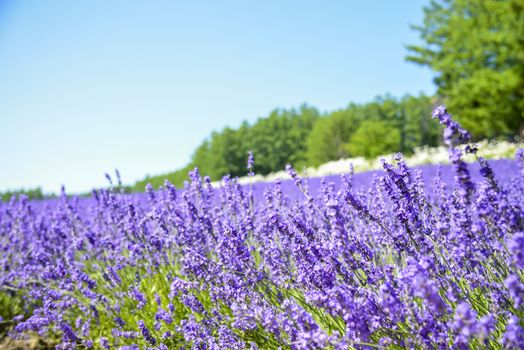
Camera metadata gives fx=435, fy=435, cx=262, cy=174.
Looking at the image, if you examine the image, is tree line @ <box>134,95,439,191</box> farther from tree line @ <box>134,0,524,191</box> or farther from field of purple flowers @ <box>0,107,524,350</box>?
field of purple flowers @ <box>0,107,524,350</box>

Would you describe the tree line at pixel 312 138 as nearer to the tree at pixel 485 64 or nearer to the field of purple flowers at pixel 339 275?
the tree at pixel 485 64

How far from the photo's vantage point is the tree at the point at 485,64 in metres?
16.7

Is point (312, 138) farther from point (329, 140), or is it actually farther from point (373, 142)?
point (373, 142)

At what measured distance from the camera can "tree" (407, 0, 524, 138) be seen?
16719 millimetres

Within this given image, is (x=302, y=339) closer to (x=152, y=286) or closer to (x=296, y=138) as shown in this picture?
(x=152, y=286)

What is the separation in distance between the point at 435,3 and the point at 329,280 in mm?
25918

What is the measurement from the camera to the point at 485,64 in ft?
61.9

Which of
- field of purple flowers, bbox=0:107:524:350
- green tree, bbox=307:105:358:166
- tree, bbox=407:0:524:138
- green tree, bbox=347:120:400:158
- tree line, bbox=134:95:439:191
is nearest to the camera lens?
field of purple flowers, bbox=0:107:524:350

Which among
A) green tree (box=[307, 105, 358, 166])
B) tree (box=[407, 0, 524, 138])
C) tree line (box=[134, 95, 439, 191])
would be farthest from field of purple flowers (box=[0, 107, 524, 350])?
green tree (box=[307, 105, 358, 166])

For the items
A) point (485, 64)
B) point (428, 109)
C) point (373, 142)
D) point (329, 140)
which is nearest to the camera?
point (485, 64)

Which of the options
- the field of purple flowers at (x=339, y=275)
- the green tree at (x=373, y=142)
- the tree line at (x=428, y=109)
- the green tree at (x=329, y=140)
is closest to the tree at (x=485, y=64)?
the tree line at (x=428, y=109)

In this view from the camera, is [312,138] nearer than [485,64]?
No

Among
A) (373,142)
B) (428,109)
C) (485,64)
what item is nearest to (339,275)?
(485,64)

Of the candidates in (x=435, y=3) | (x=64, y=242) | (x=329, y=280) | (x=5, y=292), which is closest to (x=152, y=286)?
(x=64, y=242)
